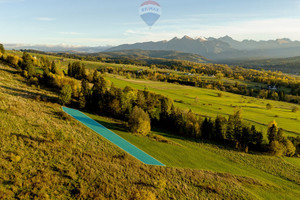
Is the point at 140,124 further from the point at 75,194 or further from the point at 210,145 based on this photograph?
the point at 75,194

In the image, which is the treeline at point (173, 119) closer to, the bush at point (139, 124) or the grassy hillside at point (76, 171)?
the bush at point (139, 124)

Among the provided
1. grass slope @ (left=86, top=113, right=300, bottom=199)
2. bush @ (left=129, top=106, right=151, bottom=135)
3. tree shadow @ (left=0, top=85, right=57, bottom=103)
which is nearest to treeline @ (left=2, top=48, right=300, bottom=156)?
bush @ (left=129, top=106, right=151, bottom=135)

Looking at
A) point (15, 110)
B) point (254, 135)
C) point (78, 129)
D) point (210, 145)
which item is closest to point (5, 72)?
point (15, 110)
